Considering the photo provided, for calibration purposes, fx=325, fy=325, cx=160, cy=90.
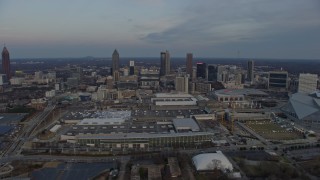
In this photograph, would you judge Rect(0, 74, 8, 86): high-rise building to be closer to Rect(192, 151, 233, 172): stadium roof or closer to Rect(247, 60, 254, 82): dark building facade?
Rect(247, 60, 254, 82): dark building facade

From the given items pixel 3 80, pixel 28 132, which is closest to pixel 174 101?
pixel 28 132

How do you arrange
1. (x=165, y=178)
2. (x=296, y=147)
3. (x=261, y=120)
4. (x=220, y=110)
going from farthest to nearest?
(x=220, y=110) → (x=261, y=120) → (x=296, y=147) → (x=165, y=178)

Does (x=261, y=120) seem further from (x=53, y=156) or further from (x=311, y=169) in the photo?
(x=53, y=156)

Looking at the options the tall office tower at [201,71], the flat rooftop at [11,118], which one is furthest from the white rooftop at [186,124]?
the tall office tower at [201,71]

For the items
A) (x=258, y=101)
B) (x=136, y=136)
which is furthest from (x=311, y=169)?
(x=258, y=101)

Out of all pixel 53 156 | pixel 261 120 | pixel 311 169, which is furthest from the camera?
pixel 261 120

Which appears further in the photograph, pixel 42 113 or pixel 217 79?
pixel 217 79
